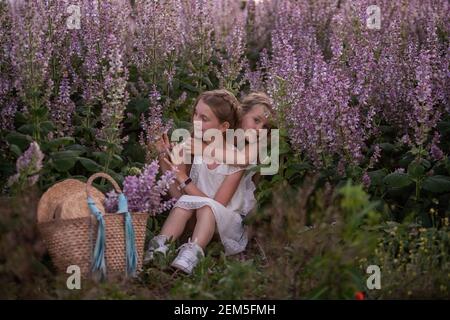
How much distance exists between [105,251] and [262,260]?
1009mm

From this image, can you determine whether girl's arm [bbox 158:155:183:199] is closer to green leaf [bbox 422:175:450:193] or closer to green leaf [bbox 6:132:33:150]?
green leaf [bbox 6:132:33:150]

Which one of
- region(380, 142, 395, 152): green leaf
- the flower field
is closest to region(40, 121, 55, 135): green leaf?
the flower field

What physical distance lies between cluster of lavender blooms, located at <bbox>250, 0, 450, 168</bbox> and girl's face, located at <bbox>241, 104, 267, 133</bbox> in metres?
0.17

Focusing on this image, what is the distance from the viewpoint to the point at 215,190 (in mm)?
4996

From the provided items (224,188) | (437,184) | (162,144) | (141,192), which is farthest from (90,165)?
(437,184)

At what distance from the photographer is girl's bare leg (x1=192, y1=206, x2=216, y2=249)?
14.9 feet

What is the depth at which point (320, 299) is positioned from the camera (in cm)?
326

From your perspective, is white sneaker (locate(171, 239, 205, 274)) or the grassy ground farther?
white sneaker (locate(171, 239, 205, 274))

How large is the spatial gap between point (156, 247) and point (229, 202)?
635 mm

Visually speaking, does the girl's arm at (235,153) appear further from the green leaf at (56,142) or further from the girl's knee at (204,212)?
the green leaf at (56,142)

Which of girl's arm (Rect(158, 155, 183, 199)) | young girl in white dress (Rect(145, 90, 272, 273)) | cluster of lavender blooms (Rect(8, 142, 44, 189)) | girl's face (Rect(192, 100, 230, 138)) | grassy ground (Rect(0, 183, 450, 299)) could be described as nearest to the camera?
grassy ground (Rect(0, 183, 450, 299))

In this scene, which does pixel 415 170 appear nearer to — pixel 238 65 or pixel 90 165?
pixel 238 65

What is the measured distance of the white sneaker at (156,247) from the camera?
4.38 m

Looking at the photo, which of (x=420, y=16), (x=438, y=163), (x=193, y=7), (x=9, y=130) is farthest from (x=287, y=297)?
(x=420, y=16)
